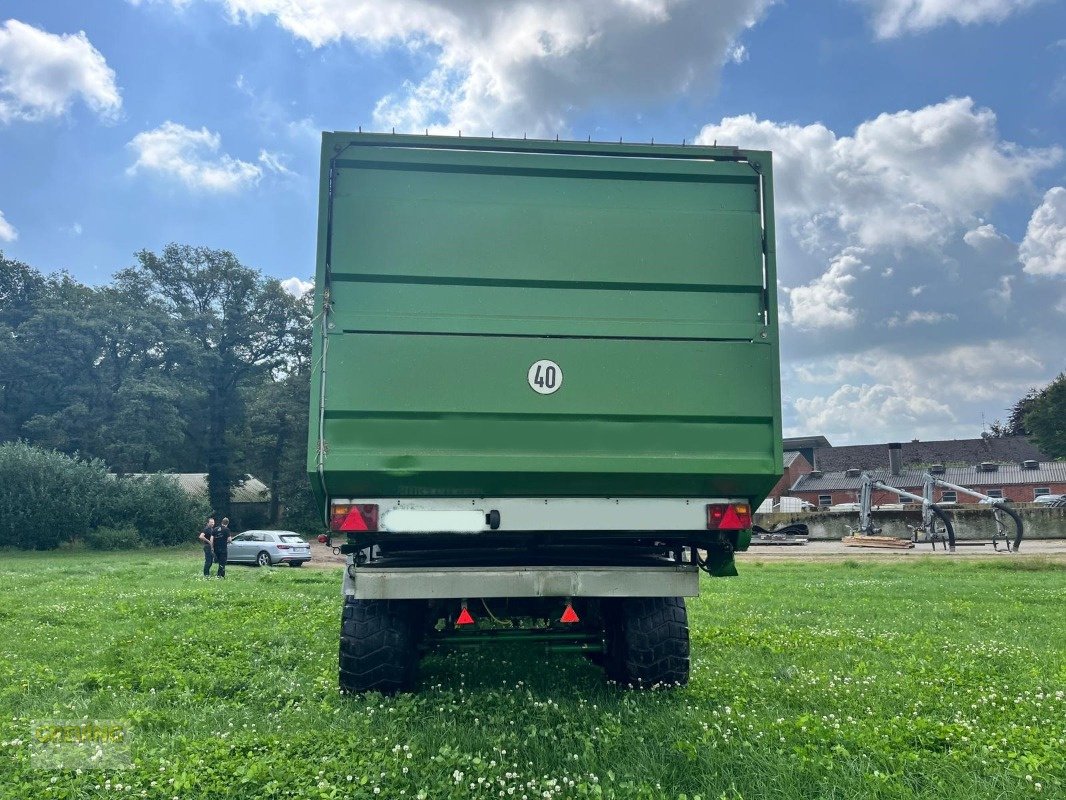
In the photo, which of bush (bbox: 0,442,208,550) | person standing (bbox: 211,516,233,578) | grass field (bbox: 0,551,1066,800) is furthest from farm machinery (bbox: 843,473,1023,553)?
bush (bbox: 0,442,208,550)

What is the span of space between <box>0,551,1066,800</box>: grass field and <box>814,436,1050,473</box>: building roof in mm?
72100

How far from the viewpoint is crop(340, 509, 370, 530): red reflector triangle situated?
4766 mm

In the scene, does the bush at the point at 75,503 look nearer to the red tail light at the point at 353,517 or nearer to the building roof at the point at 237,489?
the building roof at the point at 237,489

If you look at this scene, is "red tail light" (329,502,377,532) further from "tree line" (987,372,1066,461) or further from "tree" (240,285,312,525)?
"tree line" (987,372,1066,461)

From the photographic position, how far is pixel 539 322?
4.97 metres

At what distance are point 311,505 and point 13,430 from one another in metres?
16.8

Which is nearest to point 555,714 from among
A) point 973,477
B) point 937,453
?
point 973,477

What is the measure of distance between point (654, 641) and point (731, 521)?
1.05m

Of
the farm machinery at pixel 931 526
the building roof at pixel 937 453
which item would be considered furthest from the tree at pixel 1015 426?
the farm machinery at pixel 931 526

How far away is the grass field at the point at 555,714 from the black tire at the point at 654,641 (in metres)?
0.15

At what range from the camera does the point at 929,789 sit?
3734mm

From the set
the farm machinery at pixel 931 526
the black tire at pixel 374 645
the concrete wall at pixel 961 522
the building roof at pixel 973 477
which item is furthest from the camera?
the building roof at pixel 973 477

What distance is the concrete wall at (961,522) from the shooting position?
3347cm

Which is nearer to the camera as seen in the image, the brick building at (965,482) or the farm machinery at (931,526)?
the farm machinery at (931,526)
